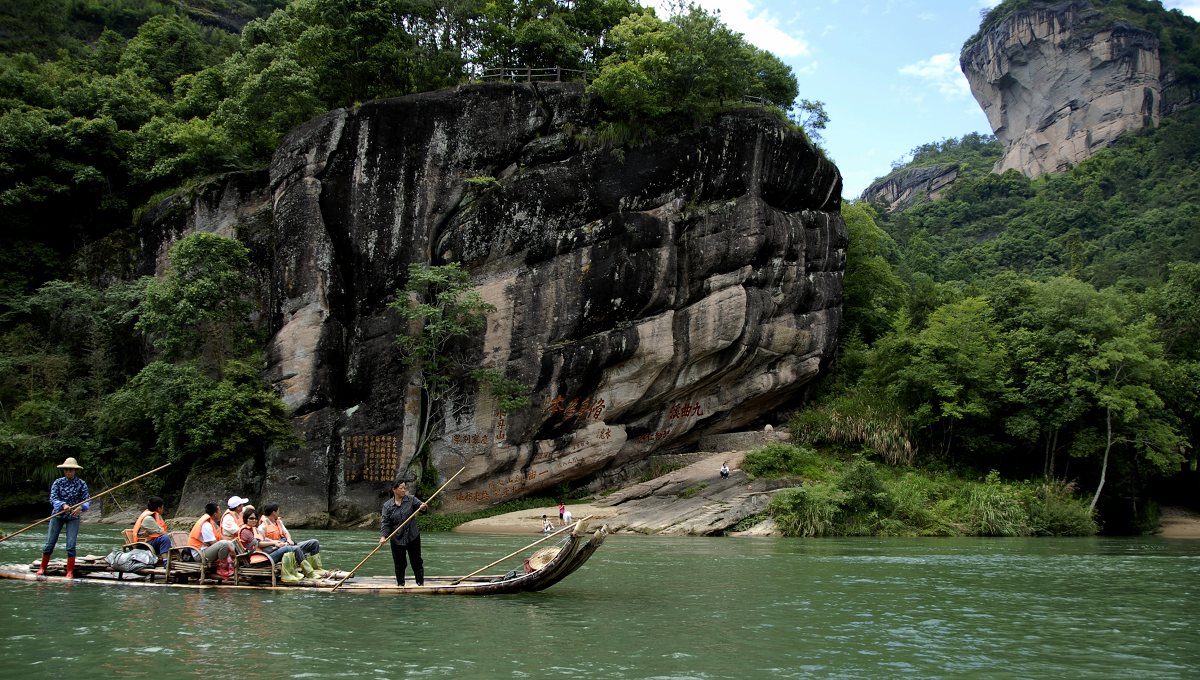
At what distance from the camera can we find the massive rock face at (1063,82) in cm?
7844

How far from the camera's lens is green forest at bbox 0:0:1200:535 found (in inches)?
990

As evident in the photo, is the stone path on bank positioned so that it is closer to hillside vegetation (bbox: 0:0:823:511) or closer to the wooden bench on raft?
hillside vegetation (bbox: 0:0:823:511)

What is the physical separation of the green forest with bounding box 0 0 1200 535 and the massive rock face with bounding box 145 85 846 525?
1241 millimetres

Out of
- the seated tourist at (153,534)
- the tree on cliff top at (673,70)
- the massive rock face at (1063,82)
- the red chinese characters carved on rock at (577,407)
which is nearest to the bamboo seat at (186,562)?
the seated tourist at (153,534)

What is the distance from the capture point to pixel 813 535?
2273 cm

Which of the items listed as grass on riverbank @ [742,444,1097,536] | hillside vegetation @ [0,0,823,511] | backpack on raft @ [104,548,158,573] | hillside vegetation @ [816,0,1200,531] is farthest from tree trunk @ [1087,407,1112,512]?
backpack on raft @ [104,548,158,573]

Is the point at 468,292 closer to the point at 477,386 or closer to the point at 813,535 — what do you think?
the point at 477,386

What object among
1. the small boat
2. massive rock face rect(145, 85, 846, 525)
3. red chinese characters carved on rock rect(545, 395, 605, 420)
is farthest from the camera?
red chinese characters carved on rock rect(545, 395, 605, 420)

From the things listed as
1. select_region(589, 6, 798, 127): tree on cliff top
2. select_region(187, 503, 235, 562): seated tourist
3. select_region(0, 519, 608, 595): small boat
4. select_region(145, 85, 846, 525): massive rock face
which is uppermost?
select_region(589, 6, 798, 127): tree on cliff top

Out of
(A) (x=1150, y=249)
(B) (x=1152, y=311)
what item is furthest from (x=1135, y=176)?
(B) (x=1152, y=311)

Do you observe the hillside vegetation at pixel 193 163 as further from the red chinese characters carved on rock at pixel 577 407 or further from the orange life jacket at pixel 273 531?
the orange life jacket at pixel 273 531

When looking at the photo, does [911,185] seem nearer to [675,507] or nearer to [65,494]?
[675,507]

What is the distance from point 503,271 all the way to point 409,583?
16.1 metres

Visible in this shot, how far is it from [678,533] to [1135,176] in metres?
56.6
